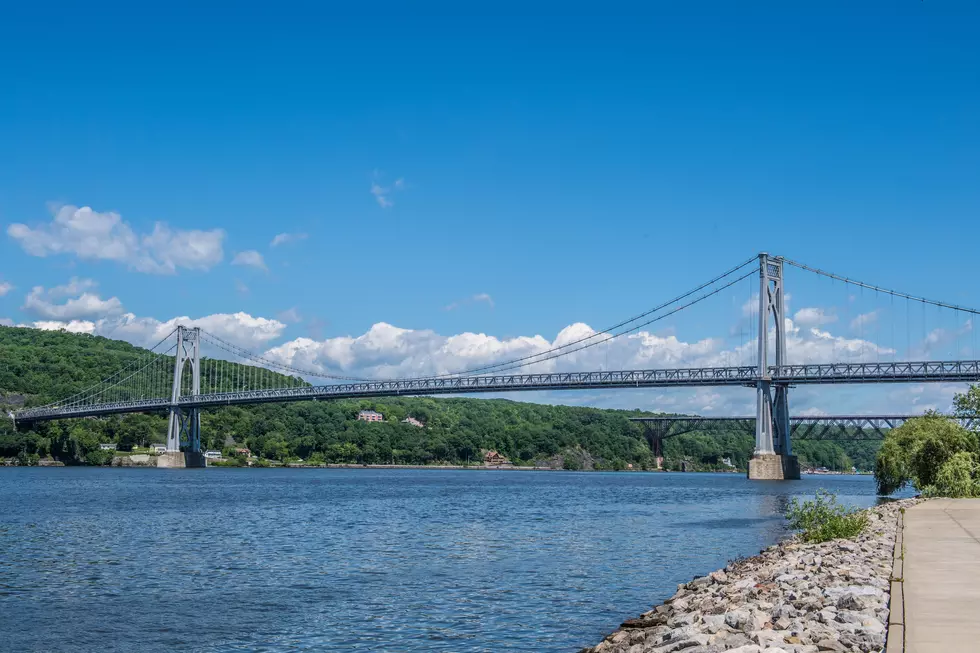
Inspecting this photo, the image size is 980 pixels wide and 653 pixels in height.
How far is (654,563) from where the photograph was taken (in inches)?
909

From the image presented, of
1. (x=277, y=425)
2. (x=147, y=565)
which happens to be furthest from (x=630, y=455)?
(x=147, y=565)

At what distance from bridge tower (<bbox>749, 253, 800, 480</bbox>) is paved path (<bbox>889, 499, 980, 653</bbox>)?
6277 centimetres

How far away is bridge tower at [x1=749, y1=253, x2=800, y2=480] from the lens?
8388 centimetres

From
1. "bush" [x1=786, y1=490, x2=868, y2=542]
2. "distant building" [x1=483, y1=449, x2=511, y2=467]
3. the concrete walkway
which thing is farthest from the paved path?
"distant building" [x1=483, y1=449, x2=511, y2=467]

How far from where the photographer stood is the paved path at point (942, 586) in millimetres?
8594

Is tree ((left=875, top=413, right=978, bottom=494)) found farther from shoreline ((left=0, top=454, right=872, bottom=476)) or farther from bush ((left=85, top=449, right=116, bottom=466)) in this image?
bush ((left=85, top=449, right=116, bottom=466))

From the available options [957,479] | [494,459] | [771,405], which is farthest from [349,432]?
[957,479]

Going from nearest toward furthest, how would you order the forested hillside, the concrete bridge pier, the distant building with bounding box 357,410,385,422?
the concrete bridge pier
the forested hillside
the distant building with bounding box 357,410,385,422

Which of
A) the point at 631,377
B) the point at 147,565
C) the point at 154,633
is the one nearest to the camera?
the point at 154,633

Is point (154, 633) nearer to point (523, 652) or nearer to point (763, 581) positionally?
point (523, 652)

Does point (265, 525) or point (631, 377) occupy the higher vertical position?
point (631, 377)

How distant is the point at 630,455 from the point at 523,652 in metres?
149

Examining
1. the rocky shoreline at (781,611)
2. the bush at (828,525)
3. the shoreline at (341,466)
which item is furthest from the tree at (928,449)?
the shoreline at (341,466)

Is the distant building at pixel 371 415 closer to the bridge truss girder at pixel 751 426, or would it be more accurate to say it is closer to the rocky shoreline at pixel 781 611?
the bridge truss girder at pixel 751 426
